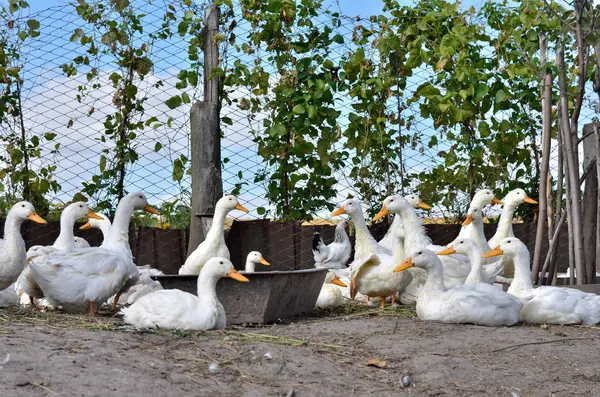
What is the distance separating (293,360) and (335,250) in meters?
4.40

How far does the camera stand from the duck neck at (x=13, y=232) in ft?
21.6

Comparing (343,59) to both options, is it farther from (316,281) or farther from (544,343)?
(544,343)

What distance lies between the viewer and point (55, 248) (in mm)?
7379

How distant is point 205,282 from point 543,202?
356cm

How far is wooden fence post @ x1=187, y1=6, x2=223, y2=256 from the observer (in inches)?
331

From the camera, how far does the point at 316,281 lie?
689 centimetres

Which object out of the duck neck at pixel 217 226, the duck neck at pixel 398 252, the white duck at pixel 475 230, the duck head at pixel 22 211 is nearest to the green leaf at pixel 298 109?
the duck neck at pixel 217 226

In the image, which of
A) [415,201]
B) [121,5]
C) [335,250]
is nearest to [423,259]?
[415,201]

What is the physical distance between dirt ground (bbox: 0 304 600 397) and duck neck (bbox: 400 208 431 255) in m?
1.33

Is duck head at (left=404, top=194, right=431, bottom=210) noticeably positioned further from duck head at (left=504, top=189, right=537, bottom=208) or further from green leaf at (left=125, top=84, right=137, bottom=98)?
green leaf at (left=125, top=84, right=137, bottom=98)

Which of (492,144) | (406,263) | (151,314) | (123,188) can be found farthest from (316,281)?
(492,144)

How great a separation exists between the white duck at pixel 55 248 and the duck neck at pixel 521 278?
3.89m

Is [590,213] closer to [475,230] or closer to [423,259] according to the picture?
[475,230]

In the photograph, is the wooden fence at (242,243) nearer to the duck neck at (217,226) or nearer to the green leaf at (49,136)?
the green leaf at (49,136)
